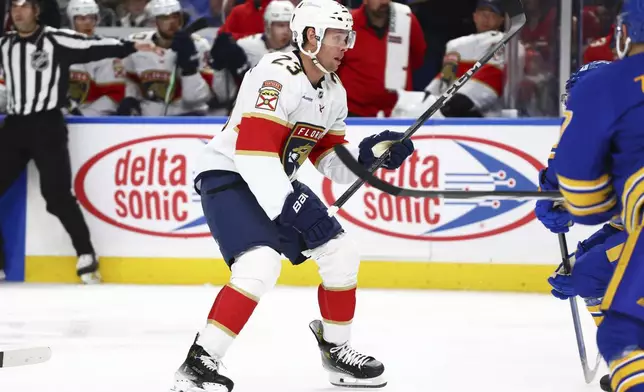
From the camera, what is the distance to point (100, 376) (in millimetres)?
3729

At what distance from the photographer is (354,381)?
3.62 meters

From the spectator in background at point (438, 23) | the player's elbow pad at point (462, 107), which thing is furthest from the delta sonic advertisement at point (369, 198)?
the spectator in background at point (438, 23)

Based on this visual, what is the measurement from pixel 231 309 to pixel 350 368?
549 millimetres

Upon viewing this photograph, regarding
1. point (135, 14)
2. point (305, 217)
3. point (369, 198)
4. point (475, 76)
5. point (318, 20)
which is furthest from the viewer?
point (135, 14)

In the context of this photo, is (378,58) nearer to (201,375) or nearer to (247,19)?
(247,19)

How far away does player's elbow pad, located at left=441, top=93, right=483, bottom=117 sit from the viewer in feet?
19.3

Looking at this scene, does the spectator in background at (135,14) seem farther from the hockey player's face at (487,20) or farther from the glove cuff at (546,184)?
the glove cuff at (546,184)

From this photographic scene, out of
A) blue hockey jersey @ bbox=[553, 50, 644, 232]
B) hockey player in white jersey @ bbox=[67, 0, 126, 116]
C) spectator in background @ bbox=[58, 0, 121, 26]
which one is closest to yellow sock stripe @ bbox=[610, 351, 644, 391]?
blue hockey jersey @ bbox=[553, 50, 644, 232]

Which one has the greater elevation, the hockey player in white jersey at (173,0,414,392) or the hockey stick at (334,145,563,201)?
the hockey stick at (334,145,563,201)

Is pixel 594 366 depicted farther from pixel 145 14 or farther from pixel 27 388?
pixel 145 14

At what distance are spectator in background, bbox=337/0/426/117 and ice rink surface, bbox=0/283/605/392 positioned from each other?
42.3 inches

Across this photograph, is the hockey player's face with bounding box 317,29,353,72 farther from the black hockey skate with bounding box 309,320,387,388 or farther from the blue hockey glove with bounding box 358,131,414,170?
the black hockey skate with bounding box 309,320,387,388

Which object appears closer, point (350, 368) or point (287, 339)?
point (350, 368)

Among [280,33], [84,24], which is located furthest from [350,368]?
[84,24]
